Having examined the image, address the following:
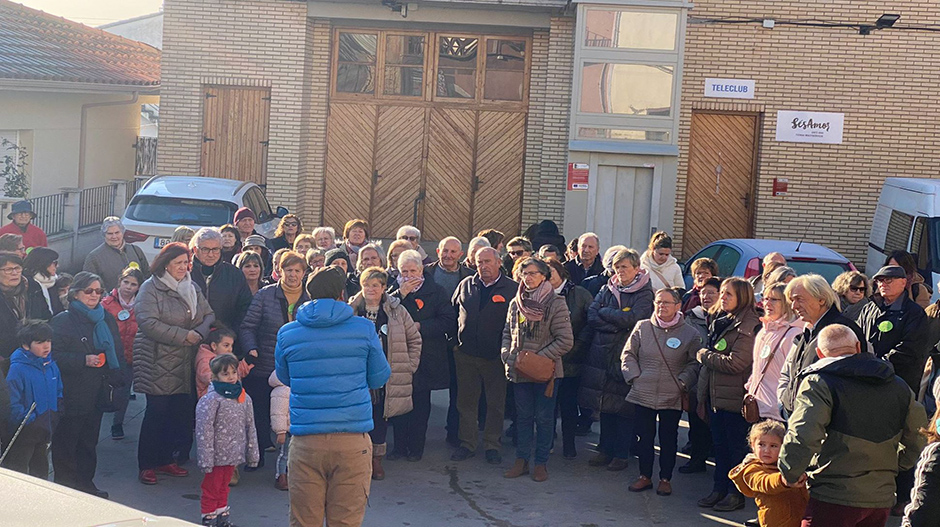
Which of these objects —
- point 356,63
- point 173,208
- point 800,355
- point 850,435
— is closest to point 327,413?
point 850,435

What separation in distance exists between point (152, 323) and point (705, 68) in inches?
491

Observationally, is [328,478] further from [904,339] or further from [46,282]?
[904,339]

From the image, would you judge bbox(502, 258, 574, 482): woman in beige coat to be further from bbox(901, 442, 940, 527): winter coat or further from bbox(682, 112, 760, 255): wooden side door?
bbox(682, 112, 760, 255): wooden side door

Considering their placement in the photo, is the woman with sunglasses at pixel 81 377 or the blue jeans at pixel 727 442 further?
the blue jeans at pixel 727 442

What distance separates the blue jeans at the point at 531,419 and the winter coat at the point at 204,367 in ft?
7.10

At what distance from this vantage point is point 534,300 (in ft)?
27.5

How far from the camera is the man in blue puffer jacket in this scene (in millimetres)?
5777

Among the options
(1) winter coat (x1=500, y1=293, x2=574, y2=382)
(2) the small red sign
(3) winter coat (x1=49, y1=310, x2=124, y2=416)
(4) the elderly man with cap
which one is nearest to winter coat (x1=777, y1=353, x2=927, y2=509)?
(1) winter coat (x1=500, y1=293, x2=574, y2=382)

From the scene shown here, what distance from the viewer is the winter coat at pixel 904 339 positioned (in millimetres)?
8039

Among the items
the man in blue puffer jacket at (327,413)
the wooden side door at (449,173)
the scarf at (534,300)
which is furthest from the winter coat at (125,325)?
the wooden side door at (449,173)

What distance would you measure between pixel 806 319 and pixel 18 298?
216 inches

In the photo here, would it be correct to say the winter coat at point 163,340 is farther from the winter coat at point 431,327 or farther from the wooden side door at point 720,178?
the wooden side door at point 720,178

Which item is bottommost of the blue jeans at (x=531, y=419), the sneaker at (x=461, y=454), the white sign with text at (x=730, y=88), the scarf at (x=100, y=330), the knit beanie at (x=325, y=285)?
the sneaker at (x=461, y=454)

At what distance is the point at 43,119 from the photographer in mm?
19219
